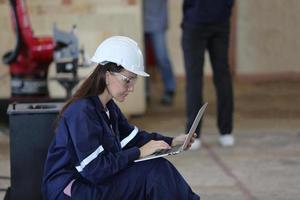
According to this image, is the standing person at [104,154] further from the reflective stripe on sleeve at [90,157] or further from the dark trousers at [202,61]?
the dark trousers at [202,61]

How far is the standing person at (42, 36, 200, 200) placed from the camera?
3.22m

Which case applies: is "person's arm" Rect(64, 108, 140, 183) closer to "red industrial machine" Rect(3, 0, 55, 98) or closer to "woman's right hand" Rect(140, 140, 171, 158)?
"woman's right hand" Rect(140, 140, 171, 158)

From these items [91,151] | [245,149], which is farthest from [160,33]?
[91,151]

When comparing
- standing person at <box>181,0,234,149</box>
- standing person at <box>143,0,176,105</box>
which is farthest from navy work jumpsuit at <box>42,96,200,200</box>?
standing person at <box>143,0,176,105</box>

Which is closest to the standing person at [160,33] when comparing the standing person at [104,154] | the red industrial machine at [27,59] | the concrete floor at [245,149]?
the concrete floor at [245,149]

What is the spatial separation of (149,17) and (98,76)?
3.61m

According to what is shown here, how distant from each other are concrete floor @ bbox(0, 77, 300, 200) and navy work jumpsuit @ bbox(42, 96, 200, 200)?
44.2 inches

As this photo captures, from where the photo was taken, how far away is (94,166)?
3203 mm

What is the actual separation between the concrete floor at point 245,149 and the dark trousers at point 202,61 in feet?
1.11

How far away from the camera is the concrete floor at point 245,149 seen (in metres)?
4.62

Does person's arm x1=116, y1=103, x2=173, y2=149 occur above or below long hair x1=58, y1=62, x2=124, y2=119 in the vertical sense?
below

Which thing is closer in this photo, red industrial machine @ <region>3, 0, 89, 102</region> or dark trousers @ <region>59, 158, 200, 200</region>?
dark trousers @ <region>59, 158, 200, 200</region>

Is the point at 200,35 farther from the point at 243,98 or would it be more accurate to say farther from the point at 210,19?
the point at 243,98

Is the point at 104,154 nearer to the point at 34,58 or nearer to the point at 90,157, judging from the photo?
the point at 90,157
